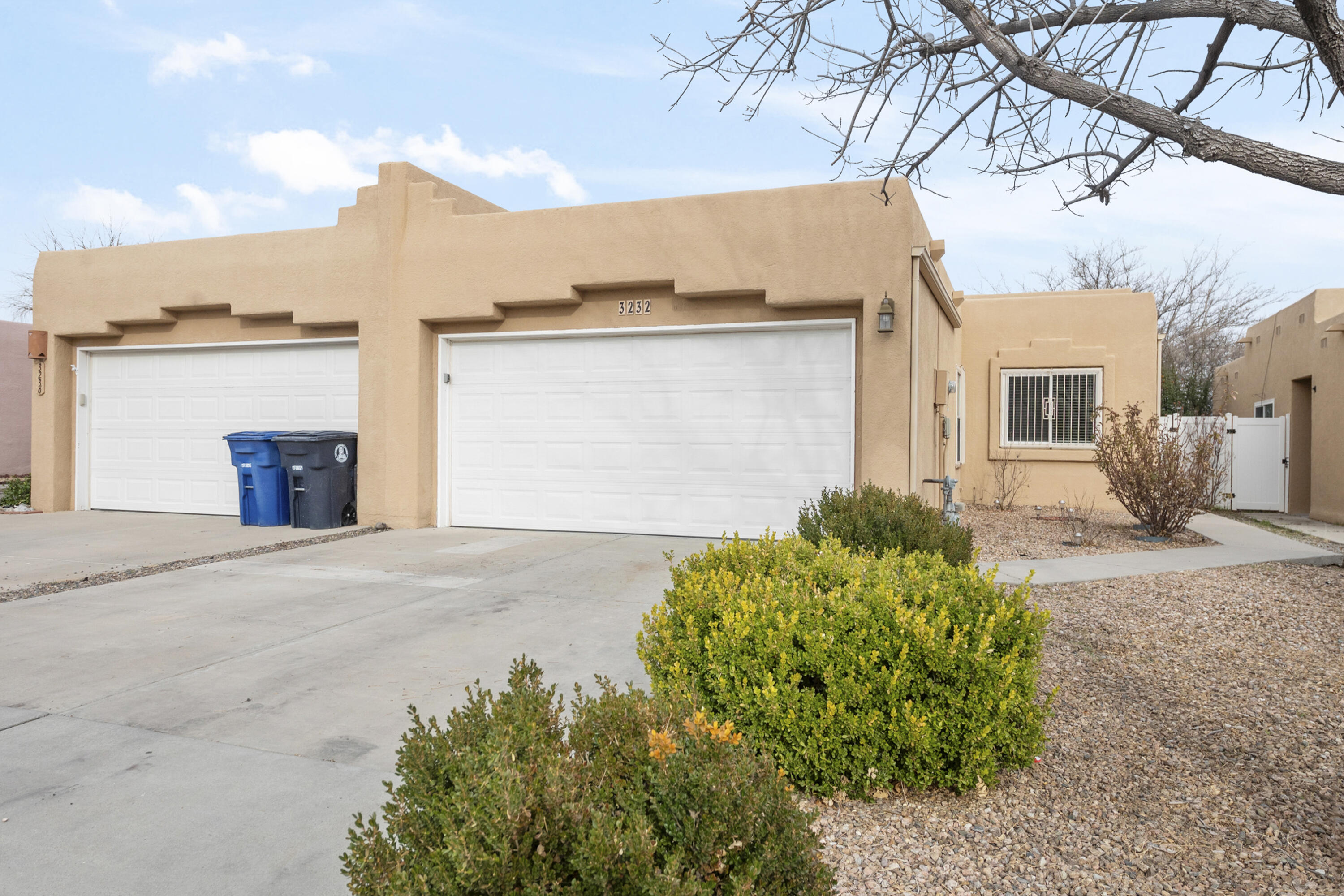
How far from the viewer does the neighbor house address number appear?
1011cm

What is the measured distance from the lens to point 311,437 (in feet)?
34.8

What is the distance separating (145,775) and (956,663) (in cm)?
316

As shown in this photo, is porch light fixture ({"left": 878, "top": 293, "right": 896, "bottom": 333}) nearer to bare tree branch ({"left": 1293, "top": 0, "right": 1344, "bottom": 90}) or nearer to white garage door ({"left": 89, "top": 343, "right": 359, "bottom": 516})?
bare tree branch ({"left": 1293, "top": 0, "right": 1344, "bottom": 90})

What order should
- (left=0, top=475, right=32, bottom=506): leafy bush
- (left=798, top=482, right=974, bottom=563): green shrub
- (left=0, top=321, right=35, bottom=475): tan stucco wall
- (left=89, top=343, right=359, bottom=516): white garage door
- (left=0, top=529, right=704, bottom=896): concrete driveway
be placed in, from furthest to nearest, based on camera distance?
(left=0, top=321, right=35, bottom=475): tan stucco wall
(left=0, top=475, right=32, bottom=506): leafy bush
(left=89, top=343, right=359, bottom=516): white garage door
(left=798, top=482, right=974, bottom=563): green shrub
(left=0, top=529, right=704, bottom=896): concrete driveway

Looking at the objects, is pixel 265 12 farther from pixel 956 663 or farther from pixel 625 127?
pixel 956 663

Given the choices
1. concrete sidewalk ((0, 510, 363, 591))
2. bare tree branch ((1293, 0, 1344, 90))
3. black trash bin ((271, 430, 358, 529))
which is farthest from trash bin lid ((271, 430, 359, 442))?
bare tree branch ((1293, 0, 1344, 90))

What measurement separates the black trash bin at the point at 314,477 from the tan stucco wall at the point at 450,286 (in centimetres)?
34

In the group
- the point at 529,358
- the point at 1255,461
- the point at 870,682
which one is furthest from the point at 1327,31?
the point at 1255,461

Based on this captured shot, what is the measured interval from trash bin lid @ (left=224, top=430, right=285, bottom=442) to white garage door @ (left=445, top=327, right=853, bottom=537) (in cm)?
226

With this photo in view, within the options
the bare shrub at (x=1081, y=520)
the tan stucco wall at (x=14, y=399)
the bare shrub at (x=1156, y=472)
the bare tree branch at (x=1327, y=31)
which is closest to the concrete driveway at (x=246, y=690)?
the bare tree branch at (x=1327, y=31)

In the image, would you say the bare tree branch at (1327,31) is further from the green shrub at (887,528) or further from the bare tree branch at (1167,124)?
the green shrub at (887,528)

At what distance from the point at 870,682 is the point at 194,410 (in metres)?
12.1

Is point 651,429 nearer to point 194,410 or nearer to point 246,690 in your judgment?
point 246,690

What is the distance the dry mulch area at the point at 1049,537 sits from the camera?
9.30m
